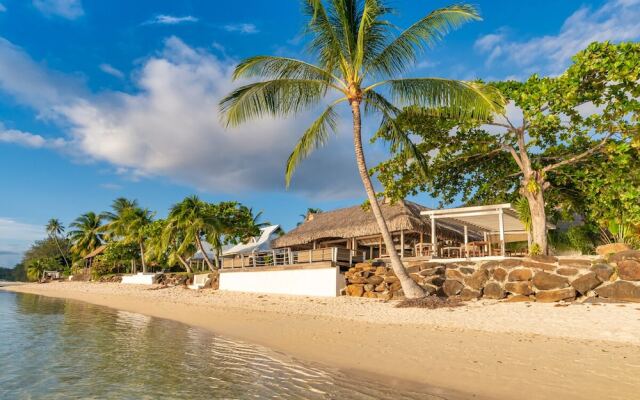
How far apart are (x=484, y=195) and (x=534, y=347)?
9.83 m

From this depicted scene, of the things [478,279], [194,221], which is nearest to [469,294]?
[478,279]

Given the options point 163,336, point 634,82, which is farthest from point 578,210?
point 163,336

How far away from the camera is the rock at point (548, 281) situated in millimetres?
10406

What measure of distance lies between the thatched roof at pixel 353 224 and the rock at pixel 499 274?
468 cm

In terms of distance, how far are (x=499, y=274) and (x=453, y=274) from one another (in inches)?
52.9

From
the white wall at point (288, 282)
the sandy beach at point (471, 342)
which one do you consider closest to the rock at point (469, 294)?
the sandy beach at point (471, 342)

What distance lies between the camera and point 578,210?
14086 millimetres

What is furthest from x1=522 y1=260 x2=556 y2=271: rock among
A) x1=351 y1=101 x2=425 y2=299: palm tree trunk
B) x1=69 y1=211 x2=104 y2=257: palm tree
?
x1=69 y1=211 x2=104 y2=257: palm tree

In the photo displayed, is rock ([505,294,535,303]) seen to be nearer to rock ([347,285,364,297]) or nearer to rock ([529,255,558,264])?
rock ([529,255,558,264])

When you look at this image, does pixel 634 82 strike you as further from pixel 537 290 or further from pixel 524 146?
pixel 537 290

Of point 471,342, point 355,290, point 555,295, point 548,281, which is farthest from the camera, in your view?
point 355,290

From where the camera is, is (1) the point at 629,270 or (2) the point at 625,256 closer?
(1) the point at 629,270

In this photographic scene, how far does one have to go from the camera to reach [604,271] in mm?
9938

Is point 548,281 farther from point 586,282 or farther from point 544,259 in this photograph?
point 586,282
